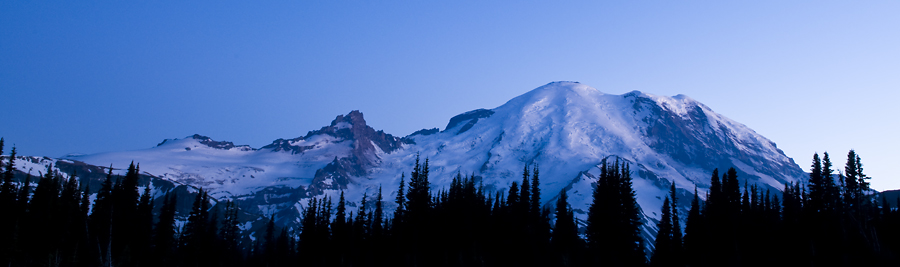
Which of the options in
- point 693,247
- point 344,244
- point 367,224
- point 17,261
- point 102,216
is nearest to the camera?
point 17,261

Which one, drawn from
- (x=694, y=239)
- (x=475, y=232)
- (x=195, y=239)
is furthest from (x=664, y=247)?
(x=195, y=239)

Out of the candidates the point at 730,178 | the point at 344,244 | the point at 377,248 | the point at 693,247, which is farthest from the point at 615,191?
the point at 344,244

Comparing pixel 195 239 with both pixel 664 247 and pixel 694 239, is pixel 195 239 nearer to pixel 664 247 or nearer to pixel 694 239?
pixel 664 247

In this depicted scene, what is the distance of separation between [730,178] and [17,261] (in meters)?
86.2

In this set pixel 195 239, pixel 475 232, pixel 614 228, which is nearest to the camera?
pixel 614 228

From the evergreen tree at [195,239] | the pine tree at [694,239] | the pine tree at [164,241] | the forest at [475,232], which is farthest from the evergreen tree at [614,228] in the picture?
the pine tree at [164,241]

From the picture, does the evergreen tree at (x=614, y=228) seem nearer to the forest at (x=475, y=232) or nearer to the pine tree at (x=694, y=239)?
the forest at (x=475, y=232)

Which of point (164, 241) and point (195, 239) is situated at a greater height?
point (195, 239)

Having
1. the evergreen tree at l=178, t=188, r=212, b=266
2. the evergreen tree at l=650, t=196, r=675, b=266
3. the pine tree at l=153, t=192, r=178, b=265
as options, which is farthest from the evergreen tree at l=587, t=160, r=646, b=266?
the pine tree at l=153, t=192, r=178, b=265

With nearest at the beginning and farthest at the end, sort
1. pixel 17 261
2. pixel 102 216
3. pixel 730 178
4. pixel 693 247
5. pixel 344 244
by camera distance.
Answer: pixel 17 261, pixel 693 247, pixel 102 216, pixel 730 178, pixel 344 244

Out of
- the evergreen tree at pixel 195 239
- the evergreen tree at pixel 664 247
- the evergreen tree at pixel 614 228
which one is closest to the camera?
the evergreen tree at pixel 614 228

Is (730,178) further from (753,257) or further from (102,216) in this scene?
(102,216)

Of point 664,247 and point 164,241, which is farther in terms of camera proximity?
point 164,241

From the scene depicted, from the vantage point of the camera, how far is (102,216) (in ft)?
302
